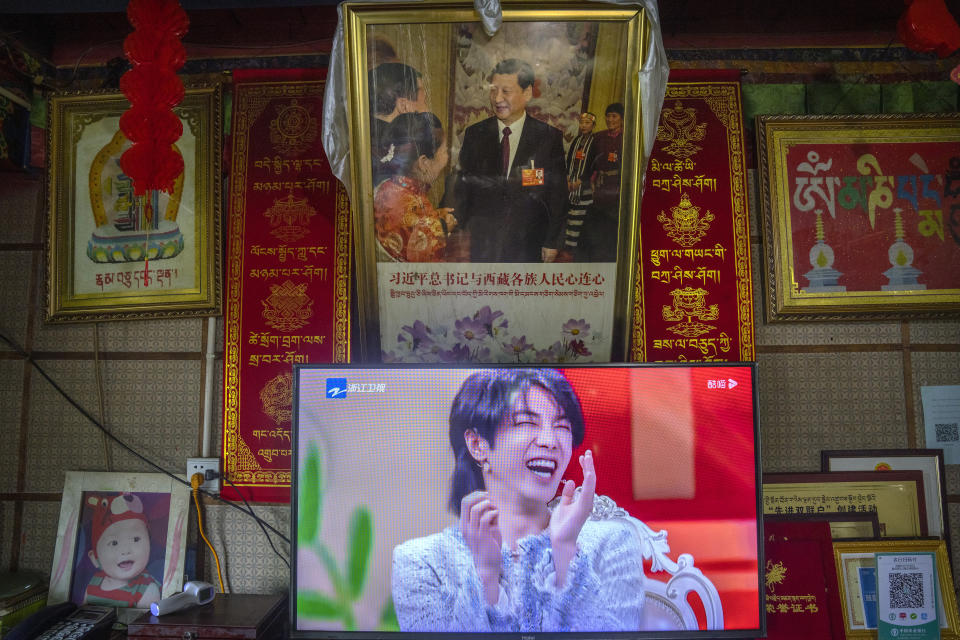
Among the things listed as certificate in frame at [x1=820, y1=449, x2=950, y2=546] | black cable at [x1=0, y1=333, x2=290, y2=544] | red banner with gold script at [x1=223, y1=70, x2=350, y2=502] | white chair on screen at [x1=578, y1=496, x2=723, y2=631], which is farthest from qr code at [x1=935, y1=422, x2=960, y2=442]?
black cable at [x1=0, y1=333, x2=290, y2=544]

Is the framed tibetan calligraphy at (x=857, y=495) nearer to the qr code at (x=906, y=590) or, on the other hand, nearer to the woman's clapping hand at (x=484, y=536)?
the qr code at (x=906, y=590)

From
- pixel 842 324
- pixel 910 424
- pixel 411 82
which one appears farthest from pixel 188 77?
pixel 910 424

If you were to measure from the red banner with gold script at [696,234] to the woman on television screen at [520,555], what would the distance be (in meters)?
0.63

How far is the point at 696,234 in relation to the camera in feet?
7.08

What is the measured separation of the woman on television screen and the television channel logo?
0.38m

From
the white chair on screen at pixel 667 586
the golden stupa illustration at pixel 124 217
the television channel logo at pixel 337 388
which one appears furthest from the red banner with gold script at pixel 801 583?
the golden stupa illustration at pixel 124 217

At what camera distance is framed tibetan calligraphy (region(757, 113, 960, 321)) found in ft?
7.01

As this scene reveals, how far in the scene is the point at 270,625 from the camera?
72.2 inches

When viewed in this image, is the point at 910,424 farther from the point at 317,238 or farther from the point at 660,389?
the point at 317,238

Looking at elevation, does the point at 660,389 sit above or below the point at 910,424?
above

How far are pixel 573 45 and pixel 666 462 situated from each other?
50.1 inches

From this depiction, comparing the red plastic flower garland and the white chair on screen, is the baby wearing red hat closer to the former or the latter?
the red plastic flower garland

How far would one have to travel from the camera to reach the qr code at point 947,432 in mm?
2129

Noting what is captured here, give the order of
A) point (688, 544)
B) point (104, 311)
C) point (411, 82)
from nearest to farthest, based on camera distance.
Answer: point (688, 544) → point (411, 82) → point (104, 311)
